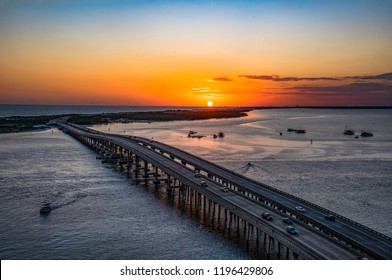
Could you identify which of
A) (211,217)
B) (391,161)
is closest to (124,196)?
(211,217)

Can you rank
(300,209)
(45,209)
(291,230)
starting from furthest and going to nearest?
1. (45,209)
2. (300,209)
3. (291,230)

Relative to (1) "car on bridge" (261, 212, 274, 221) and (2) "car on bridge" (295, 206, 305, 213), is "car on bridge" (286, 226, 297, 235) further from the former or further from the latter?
(2) "car on bridge" (295, 206, 305, 213)

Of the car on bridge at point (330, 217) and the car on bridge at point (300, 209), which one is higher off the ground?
the car on bridge at point (300, 209)

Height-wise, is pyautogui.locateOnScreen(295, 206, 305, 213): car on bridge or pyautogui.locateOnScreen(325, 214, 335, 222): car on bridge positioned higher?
pyautogui.locateOnScreen(295, 206, 305, 213): car on bridge

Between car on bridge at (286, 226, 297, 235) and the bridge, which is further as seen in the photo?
car on bridge at (286, 226, 297, 235)

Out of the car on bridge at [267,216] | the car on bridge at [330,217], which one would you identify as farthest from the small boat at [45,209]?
the car on bridge at [330,217]

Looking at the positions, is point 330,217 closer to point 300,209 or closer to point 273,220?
point 300,209

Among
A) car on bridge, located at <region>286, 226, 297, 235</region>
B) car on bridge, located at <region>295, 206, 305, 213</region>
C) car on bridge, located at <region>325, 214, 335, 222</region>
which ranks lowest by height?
car on bridge, located at <region>325, 214, 335, 222</region>

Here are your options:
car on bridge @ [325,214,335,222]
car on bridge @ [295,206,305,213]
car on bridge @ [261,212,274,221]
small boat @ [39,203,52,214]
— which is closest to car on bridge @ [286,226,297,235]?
car on bridge @ [261,212,274,221]

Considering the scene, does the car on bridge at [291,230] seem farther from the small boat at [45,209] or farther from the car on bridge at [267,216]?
the small boat at [45,209]

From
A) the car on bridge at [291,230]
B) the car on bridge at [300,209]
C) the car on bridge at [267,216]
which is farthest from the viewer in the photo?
the car on bridge at [300,209]

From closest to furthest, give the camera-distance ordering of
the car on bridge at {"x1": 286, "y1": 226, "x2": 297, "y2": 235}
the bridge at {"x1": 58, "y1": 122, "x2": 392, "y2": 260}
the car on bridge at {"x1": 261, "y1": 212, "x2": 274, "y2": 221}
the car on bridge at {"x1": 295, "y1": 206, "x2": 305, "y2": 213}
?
the bridge at {"x1": 58, "y1": 122, "x2": 392, "y2": 260}, the car on bridge at {"x1": 286, "y1": 226, "x2": 297, "y2": 235}, the car on bridge at {"x1": 261, "y1": 212, "x2": 274, "y2": 221}, the car on bridge at {"x1": 295, "y1": 206, "x2": 305, "y2": 213}

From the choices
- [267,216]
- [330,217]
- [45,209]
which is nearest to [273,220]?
[267,216]

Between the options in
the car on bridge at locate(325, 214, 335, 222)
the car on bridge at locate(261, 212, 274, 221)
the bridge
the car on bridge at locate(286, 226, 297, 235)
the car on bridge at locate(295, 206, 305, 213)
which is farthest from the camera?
the car on bridge at locate(295, 206, 305, 213)
